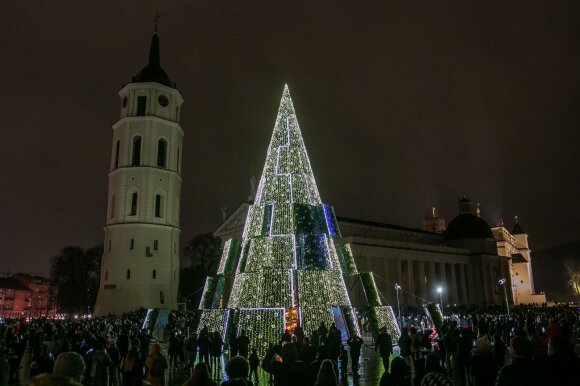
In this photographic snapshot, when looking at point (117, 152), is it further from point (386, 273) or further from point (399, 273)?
point (399, 273)

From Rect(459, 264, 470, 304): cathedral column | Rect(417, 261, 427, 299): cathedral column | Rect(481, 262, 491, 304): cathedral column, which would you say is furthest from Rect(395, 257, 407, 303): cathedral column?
Rect(481, 262, 491, 304): cathedral column

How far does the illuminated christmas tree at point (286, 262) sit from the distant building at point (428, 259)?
106 ft

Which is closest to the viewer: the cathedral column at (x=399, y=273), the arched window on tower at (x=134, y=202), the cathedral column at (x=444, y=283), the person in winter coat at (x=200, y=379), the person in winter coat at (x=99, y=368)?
the person in winter coat at (x=200, y=379)

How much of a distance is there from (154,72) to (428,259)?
44.1m

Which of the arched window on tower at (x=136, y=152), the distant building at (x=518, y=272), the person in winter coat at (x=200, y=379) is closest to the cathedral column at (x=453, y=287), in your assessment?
the distant building at (x=518, y=272)

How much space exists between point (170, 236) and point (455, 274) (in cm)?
4693

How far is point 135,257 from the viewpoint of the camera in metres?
47.3

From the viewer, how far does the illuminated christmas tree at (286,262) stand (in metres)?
17.6

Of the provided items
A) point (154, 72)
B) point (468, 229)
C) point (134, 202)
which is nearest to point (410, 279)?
point (468, 229)

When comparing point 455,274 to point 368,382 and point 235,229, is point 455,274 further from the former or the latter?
point 368,382

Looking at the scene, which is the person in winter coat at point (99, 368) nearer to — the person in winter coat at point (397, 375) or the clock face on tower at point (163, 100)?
the person in winter coat at point (397, 375)

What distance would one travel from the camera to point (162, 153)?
51.5 meters

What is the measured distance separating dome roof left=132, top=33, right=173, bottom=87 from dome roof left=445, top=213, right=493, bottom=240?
57762mm

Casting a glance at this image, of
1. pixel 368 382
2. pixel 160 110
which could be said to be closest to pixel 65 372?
pixel 368 382
